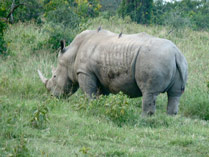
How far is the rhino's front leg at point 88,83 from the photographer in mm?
8273

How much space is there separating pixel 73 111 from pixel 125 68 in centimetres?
121

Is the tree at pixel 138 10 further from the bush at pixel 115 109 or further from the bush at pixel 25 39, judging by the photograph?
the bush at pixel 115 109

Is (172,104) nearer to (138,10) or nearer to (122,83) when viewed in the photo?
(122,83)

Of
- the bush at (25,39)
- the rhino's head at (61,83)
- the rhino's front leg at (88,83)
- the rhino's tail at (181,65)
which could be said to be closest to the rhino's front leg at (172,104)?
the rhino's tail at (181,65)

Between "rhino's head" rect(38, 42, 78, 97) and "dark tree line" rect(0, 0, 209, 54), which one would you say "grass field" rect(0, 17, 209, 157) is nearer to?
"rhino's head" rect(38, 42, 78, 97)

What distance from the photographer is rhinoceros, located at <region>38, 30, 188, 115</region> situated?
726cm

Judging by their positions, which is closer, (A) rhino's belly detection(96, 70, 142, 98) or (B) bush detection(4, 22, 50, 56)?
(A) rhino's belly detection(96, 70, 142, 98)

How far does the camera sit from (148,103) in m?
7.45

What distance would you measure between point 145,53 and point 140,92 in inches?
34.5

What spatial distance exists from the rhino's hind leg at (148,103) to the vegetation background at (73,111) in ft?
0.81

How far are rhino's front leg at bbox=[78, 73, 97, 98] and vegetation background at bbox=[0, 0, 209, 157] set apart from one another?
412 millimetres

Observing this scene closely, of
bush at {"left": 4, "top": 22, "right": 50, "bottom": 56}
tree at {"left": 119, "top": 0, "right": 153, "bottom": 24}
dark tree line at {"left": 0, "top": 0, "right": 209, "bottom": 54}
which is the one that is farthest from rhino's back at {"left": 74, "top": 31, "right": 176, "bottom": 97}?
tree at {"left": 119, "top": 0, "right": 153, "bottom": 24}

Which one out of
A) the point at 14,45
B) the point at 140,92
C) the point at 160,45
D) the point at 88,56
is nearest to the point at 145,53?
the point at 160,45

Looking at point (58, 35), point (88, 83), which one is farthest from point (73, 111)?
point (58, 35)
